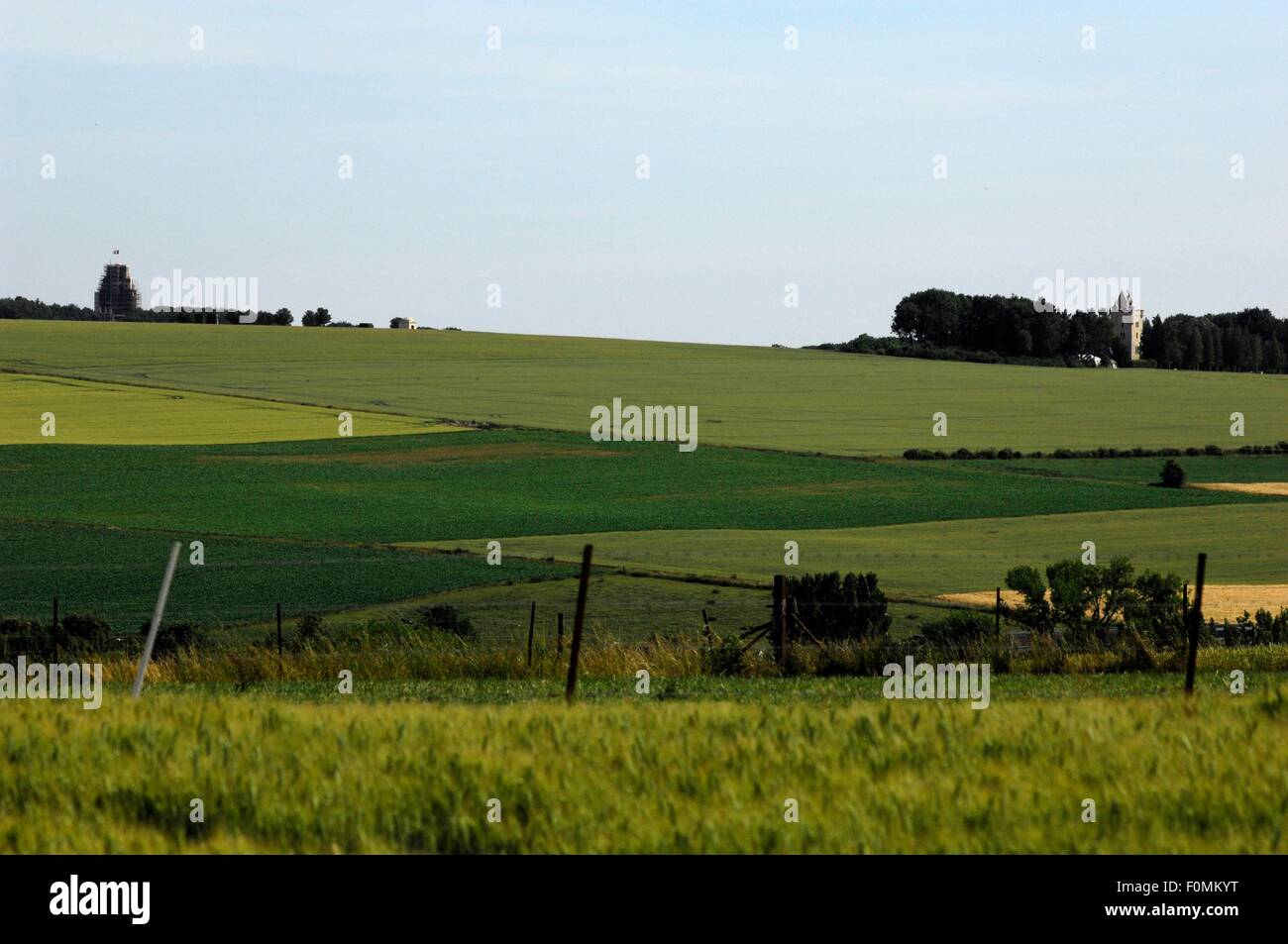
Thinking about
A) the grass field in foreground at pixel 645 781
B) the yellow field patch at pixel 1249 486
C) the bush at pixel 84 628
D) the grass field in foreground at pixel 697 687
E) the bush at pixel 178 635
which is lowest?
the bush at pixel 84 628

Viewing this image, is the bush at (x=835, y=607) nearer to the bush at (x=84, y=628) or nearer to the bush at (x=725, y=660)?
the bush at (x=84, y=628)

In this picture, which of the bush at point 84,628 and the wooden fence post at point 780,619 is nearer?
the wooden fence post at point 780,619

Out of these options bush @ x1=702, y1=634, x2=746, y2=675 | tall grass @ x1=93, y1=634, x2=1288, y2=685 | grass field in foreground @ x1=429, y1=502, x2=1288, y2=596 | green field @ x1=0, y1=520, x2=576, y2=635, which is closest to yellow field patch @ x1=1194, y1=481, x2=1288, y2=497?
grass field in foreground @ x1=429, y1=502, x2=1288, y2=596

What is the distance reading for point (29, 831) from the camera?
301 inches

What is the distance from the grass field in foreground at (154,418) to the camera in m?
86.5

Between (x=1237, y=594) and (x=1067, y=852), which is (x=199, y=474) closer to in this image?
(x=1237, y=594)

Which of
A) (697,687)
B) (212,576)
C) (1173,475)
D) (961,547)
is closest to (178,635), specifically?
(212,576)

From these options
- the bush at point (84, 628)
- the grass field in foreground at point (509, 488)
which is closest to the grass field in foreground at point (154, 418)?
the grass field in foreground at point (509, 488)

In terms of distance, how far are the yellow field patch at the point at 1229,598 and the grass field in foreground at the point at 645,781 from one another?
37.8 m

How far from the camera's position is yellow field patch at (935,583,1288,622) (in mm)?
47500

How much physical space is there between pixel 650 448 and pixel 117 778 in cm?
8074

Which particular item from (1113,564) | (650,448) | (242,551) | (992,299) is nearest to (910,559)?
(1113,564)

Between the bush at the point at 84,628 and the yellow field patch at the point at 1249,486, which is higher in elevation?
the yellow field patch at the point at 1249,486

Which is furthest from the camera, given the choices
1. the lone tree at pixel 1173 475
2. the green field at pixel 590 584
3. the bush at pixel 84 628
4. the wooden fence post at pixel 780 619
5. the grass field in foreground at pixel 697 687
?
the lone tree at pixel 1173 475
